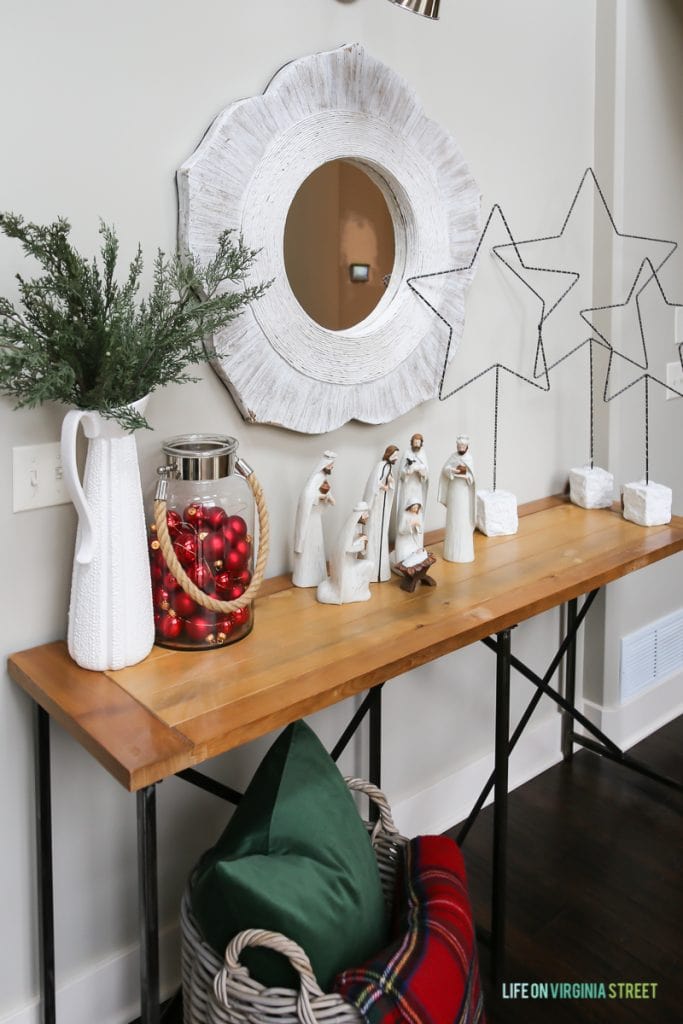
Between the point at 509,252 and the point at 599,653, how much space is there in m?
1.24

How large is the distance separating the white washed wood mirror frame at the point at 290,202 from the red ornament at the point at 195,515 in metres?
0.29

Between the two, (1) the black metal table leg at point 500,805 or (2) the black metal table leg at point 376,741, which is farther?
(2) the black metal table leg at point 376,741

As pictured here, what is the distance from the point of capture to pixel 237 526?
149 centimetres

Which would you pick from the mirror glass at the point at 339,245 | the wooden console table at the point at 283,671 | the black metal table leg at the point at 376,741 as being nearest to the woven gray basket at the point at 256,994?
the wooden console table at the point at 283,671

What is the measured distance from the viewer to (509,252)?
2.20m

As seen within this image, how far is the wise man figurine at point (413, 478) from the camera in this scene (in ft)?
5.85

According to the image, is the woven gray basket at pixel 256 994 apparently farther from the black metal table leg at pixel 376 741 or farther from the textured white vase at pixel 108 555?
the black metal table leg at pixel 376 741

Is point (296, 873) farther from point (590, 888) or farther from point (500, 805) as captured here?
point (590, 888)

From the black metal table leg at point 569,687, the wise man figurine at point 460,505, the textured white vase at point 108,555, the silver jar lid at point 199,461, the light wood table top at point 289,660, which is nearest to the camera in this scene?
the light wood table top at point 289,660

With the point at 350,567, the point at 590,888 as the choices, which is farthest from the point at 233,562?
the point at 590,888

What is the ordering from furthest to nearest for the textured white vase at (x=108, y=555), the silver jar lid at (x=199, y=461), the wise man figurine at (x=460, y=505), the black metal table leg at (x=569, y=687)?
the black metal table leg at (x=569, y=687), the wise man figurine at (x=460, y=505), the silver jar lid at (x=199, y=461), the textured white vase at (x=108, y=555)

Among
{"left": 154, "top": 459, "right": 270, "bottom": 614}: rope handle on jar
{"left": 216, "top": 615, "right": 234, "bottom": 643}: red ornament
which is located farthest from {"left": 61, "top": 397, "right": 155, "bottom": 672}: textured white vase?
{"left": 216, "top": 615, "right": 234, "bottom": 643}: red ornament

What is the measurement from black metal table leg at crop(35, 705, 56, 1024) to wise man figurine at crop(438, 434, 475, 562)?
3.05ft

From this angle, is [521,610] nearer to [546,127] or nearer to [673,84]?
[546,127]
